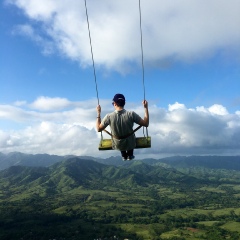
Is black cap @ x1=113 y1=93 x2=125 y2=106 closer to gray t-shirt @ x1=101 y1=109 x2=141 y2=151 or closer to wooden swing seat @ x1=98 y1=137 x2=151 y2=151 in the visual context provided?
gray t-shirt @ x1=101 y1=109 x2=141 y2=151

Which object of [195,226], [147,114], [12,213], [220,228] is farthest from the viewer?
[12,213]

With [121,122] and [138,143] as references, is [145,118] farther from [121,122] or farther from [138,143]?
[138,143]

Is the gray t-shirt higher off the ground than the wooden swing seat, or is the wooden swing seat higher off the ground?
the gray t-shirt

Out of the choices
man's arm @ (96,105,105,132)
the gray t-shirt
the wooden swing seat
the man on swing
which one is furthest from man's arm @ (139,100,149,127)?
the wooden swing seat

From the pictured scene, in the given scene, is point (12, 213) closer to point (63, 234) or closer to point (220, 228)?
point (63, 234)

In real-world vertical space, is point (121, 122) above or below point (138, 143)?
above

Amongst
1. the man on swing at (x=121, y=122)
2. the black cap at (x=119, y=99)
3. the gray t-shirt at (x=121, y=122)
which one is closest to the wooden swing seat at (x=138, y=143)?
the man on swing at (x=121, y=122)

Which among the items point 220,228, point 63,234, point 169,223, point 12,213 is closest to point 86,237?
point 63,234

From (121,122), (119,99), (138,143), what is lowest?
(138,143)

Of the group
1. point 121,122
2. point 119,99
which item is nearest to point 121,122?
point 121,122
